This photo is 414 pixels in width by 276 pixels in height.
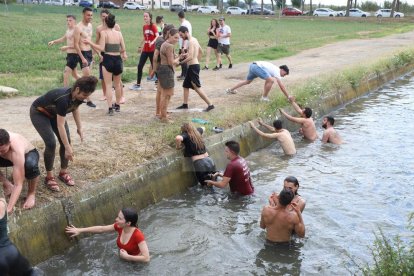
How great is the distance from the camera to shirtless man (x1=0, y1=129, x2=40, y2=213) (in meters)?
5.37

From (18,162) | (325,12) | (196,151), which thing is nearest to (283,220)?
(196,151)

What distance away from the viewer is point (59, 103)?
6012mm

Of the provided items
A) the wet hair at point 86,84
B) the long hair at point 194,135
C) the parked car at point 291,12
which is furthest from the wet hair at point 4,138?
the parked car at point 291,12

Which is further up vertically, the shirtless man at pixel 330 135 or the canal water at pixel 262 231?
the shirtless man at pixel 330 135

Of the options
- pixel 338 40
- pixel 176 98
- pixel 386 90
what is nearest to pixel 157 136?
pixel 176 98

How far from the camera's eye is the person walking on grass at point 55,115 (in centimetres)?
596

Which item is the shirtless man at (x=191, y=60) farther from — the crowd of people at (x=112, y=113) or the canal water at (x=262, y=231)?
the canal water at (x=262, y=231)

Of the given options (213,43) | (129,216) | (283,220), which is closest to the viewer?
(129,216)

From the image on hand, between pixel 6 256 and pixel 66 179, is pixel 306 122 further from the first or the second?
pixel 6 256

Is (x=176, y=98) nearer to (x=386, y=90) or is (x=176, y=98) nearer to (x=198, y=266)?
(x=198, y=266)

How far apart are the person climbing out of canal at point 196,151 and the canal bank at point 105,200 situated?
0.16 m

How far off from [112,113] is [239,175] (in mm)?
3199

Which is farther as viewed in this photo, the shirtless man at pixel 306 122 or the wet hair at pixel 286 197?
the shirtless man at pixel 306 122

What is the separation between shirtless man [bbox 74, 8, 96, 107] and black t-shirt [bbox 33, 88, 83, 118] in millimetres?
3960
